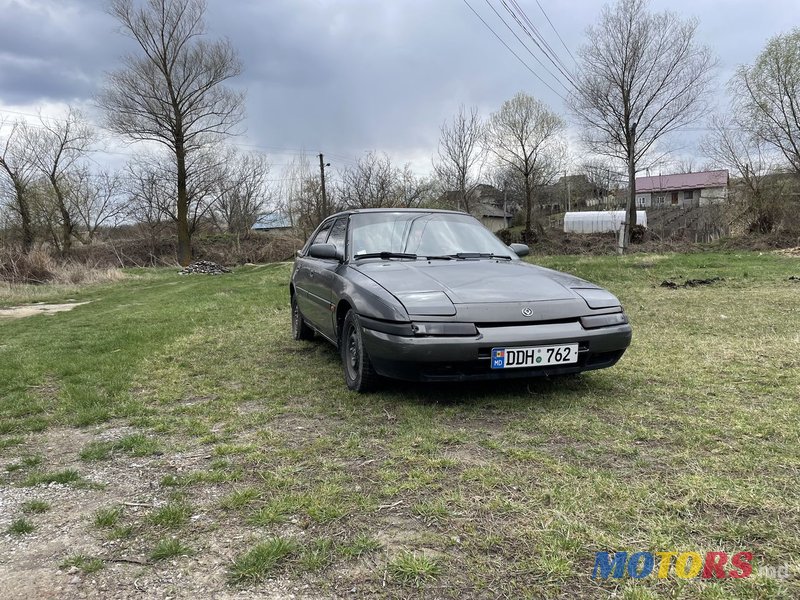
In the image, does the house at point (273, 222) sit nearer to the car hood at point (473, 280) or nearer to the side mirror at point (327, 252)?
the side mirror at point (327, 252)

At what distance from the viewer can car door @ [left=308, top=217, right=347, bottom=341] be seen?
434cm

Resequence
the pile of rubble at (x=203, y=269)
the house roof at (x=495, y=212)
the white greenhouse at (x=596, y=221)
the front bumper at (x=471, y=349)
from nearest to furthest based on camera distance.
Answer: the front bumper at (x=471, y=349) < the pile of rubble at (x=203, y=269) < the white greenhouse at (x=596, y=221) < the house roof at (x=495, y=212)

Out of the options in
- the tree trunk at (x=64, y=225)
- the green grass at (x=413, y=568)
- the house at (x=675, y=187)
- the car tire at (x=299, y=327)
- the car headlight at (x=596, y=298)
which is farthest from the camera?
the house at (x=675, y=187)

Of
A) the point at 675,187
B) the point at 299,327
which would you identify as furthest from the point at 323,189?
the point at 675,187

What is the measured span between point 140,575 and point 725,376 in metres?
3.95

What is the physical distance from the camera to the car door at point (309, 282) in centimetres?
499

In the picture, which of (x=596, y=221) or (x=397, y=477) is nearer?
(x=397, y=477)

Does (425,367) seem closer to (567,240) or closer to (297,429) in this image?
(297,429)

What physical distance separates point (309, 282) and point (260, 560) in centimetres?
362

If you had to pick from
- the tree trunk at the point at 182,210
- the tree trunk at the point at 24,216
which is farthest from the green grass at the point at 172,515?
the tree trunk at the point at 24,216

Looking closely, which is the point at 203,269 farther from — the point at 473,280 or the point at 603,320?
the point at 603,320

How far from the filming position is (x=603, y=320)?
3.45 m

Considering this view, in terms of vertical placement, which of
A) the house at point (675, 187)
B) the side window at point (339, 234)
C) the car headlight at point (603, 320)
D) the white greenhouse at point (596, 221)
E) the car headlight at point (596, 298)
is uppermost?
the house at point (675, 187)

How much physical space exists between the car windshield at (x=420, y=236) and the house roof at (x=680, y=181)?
59158 mm
